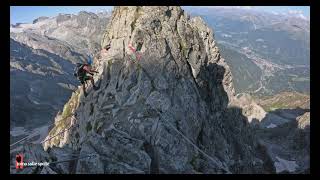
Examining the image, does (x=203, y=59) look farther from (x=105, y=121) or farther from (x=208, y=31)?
(x=105, y=121)

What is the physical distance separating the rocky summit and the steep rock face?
108 mm

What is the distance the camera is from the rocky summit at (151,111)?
1893 inches

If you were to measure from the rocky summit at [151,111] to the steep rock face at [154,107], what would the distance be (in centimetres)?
11

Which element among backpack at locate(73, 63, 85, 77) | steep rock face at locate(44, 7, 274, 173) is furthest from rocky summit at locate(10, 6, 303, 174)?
backpack at locate(73, 63, 85, 77)

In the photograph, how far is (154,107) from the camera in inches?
2205

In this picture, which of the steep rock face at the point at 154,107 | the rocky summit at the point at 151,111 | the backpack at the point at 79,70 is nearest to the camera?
the rocky summit at the point at 151,111

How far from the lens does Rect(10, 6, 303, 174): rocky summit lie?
4809cm

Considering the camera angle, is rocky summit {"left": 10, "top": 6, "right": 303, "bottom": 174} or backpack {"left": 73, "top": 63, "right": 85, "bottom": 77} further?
backpack {"left": 73, "top": 63, "right": 85, "bottom": 77}

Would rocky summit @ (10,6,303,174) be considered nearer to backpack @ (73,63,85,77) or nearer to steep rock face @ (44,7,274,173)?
steep rock face @ (44,7,274,173)

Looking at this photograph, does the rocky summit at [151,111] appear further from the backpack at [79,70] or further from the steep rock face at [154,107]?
the backpack at [79,70]

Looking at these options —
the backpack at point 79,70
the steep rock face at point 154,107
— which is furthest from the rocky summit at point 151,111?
the backpack at point 79,70
